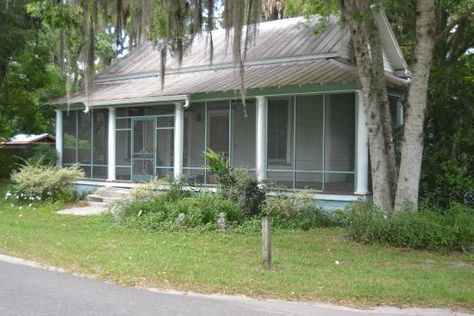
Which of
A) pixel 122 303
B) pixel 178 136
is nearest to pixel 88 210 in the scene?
pixel 178 136

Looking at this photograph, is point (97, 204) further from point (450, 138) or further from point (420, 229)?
point (420, 229)

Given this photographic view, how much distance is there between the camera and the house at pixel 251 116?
16.2 m

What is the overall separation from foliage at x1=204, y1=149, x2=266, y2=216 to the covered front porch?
1.22 meters

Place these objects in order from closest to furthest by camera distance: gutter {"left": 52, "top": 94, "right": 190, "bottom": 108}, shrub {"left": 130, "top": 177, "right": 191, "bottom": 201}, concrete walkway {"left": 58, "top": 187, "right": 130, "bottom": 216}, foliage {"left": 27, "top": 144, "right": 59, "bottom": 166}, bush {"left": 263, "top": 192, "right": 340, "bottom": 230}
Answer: bush {"left": 263, "top": 192, "right": 340, "bottom": 230}
shrub {"left": 130, "top": 177, "right": 191, "bottom": 201}
concrete walkway {"left": 58, "top": 187, "right": 130, "bottom": 216}
gutter {"left": 52, "top": 94, "right": 190, "bottom": 108}
foliage {"left": 27, "top": 144, "right": 59, "bottom": 166}

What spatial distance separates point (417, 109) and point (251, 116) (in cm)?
877

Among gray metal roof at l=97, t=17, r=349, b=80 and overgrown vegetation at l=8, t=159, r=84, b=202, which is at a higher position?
gray metal roof at l=97, t=17, r=349, b=80

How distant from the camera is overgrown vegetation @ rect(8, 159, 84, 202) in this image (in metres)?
19.0

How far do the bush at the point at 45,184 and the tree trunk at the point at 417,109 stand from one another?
38.3ft

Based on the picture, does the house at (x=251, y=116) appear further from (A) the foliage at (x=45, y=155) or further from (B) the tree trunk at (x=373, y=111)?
(B) the tree trunk at (x=373, y=111)

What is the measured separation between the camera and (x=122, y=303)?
7172mm

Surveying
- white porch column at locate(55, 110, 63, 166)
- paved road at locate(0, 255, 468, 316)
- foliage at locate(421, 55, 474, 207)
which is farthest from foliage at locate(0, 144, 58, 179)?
paved road at locate(0, 255, 468, 316)

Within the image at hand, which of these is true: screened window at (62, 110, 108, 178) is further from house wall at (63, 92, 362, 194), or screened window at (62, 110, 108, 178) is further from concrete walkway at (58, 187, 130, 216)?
concrete walkway at (58, 187, 130, 216)

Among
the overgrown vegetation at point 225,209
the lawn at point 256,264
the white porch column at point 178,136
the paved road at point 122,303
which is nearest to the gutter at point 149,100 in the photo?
the white porch column at point 178,136

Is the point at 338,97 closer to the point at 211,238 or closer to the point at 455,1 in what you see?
the point at 455,1
